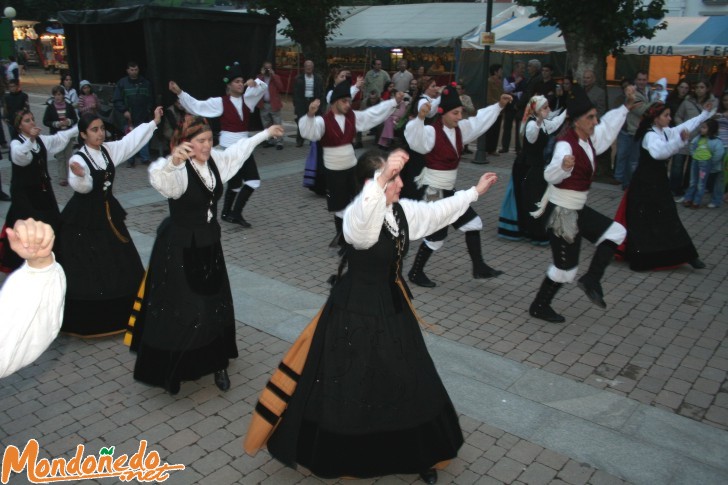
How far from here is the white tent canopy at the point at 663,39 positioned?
45.8 ft

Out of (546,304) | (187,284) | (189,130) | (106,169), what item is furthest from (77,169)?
(546,304)

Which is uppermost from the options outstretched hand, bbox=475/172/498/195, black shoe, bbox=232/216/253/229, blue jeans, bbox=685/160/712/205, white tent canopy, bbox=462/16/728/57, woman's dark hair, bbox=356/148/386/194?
white tent canopy, bbox=462/16/728/57

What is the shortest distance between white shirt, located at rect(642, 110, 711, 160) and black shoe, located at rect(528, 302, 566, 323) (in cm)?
209

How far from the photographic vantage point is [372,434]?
3.40 m

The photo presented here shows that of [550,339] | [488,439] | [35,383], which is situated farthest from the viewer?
[550,339]

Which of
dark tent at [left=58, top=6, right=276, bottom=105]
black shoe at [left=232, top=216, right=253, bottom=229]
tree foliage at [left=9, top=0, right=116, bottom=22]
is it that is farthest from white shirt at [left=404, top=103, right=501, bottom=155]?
tree foliage at [left=9, top=0, right=116, bottom=22]

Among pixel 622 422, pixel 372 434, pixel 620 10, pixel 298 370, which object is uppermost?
pixel 620 10

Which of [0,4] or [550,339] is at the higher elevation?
[0,4]

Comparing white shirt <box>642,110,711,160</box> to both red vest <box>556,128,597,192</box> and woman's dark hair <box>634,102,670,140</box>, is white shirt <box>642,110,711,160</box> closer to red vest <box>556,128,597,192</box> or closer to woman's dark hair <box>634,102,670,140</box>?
woman's dark hair <box>634,102,670,140</box>

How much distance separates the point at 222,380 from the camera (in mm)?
4625

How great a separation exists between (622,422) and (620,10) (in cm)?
862

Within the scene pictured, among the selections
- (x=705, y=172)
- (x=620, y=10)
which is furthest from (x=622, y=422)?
(x=620, y=10)

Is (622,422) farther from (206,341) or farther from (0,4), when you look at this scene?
(0,4)

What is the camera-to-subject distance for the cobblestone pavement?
3.89 meters
